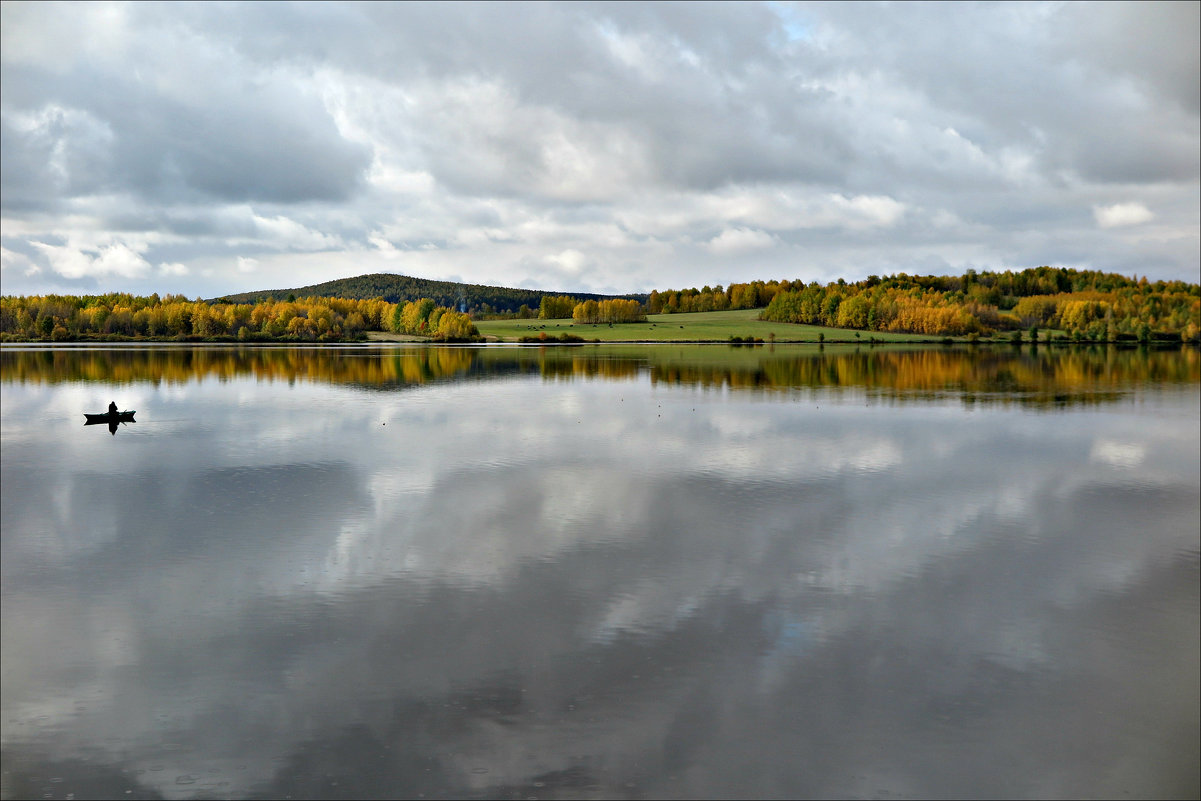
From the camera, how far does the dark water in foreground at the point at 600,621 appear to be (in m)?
12.1

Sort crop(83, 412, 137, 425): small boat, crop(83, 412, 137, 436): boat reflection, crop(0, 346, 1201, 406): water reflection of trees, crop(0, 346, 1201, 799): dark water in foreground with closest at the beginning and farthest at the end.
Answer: crop(0, 346, 1201, 799): dark water in foreground < crop(83, 412, 137, 436): boat reflection < crop(83, 412, 137, 425): small boat < crop(0, 346, 1201, 406): water reflection of trees

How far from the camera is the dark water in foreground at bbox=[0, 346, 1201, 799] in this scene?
12.1 metres

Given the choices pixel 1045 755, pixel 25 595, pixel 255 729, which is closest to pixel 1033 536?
pixel 1045 755

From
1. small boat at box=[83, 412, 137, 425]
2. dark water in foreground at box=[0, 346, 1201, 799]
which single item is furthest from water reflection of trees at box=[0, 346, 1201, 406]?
dark water in foreground at box=[0, 346, 1201, 799]

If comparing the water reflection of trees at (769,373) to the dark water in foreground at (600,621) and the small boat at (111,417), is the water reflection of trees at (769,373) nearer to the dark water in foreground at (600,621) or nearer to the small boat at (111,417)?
the small boat at (111,417)

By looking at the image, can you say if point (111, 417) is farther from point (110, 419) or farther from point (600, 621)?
point (600, 621)

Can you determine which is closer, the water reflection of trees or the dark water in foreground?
the dark water in foreground

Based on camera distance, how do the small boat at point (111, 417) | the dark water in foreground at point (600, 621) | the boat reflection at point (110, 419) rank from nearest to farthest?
1. the dark water in foreground at point (600, 621)
2. the boat reflection at point (110, 419)
3. the small boat at point (111, 417)

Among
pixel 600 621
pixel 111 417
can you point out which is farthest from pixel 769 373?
pixel 600 621

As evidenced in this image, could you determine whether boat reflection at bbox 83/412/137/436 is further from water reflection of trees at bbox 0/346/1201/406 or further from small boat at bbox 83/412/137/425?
water reflection of trees at bbox 0/346/1201/406

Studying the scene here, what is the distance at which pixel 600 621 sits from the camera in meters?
16.9

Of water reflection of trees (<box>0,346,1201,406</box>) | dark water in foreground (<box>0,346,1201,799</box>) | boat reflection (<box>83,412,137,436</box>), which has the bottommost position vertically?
dark water in foreground (<box>0,346,1201,799</box>)

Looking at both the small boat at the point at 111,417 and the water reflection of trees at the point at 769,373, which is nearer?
the small boat at the point at 111,417

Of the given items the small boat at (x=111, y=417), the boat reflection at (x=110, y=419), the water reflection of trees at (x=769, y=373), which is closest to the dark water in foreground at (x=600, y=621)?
the boat reflection at (x=110, y=419)
